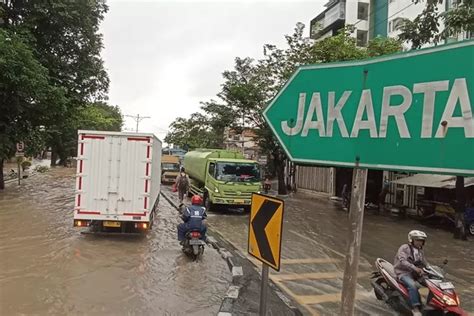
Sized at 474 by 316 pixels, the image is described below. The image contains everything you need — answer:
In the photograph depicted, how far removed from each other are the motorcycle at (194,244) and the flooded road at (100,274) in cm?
19

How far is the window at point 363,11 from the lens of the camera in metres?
35.1

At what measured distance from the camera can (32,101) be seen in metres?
19.2

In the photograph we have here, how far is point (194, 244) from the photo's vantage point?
908 centimetres

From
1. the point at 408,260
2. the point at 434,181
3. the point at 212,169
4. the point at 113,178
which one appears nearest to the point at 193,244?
the point at 113,178

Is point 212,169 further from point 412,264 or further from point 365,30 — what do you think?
point 365,30

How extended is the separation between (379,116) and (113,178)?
9570mm

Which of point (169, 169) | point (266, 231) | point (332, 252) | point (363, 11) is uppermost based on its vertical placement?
point (363, 11)

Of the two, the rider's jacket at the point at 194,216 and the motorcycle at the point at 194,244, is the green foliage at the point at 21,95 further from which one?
the motorcycle at the point at 194,244

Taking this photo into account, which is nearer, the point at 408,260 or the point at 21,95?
the point at 408,260

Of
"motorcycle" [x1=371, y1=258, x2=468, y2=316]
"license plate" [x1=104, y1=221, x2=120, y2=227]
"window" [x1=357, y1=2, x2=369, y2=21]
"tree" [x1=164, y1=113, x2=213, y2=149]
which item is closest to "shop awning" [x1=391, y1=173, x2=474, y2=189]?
"motorcycle" [x1=371, y1=258, x2=468, y2=316]

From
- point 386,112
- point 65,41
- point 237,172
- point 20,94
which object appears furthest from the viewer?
point 65,41

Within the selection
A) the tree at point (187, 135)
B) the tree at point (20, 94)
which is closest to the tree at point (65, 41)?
the tree at point (20, 94)

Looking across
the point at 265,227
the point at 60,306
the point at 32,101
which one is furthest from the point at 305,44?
the point at 265,227

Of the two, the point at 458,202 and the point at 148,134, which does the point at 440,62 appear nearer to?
the point at 148,134
